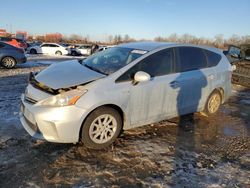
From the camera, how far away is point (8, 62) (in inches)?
500

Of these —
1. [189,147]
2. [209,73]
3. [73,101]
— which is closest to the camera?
[73,101]

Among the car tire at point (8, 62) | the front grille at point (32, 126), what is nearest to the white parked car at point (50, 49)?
the car tire at point (8, 62)

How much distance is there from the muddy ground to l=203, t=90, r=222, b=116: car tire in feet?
1.79

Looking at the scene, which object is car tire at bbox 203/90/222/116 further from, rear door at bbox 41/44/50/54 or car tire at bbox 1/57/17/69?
rear door at bbox 41/44/50/54

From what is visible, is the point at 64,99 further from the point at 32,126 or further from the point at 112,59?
the point at 112,59

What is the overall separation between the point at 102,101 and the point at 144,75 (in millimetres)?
793

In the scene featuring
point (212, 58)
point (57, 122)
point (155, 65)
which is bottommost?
point (57, 122)

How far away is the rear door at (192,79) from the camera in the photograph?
5117 millimetres

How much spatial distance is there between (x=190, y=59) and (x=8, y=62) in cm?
994

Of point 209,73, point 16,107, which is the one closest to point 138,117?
point 209,73

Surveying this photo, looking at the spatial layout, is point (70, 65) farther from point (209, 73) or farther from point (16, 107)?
point (209, 73)

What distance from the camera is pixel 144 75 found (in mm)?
4262

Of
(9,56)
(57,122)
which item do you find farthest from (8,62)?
(57,122)

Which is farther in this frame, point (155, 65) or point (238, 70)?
point (238, 70)
